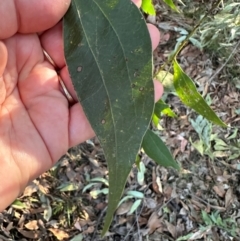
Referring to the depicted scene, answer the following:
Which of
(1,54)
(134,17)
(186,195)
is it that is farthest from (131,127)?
(186,195)

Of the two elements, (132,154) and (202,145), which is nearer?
(132,154)

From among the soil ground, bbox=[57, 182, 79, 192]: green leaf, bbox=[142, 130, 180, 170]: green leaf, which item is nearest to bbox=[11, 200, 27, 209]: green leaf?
the soil ground

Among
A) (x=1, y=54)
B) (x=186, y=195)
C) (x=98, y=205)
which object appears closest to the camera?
(x=1, y=54)

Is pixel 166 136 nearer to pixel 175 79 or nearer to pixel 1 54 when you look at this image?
pixel 175 79

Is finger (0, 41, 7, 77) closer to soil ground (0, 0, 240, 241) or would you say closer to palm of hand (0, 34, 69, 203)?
palm of hand (0, 34, 69, 203)

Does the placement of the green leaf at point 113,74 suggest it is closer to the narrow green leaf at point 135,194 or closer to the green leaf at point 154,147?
the green leaf at point 154,147

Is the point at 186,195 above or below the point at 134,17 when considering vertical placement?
below

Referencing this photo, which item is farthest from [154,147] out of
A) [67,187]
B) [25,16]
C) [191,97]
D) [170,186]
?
[170,186]
